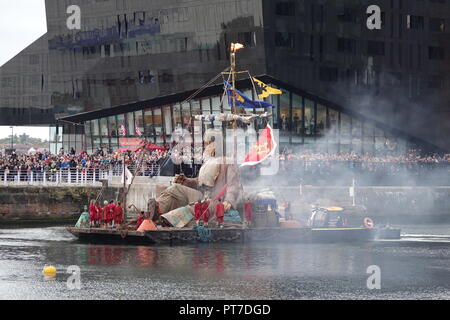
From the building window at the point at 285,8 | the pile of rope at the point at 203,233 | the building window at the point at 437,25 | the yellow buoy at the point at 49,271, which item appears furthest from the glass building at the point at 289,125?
the yellow buoy at the point at 49,271

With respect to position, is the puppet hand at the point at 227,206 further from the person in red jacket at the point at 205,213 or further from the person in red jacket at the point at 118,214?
the person in red jacket at the point at 118,214

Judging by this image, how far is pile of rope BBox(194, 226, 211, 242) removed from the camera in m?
59.3

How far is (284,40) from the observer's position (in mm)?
94875

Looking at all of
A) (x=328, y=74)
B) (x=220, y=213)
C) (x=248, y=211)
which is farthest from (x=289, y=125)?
(x=220, y=213)

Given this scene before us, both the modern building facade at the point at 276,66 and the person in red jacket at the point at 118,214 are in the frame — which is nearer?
the person in red jacket at the point at 118,214

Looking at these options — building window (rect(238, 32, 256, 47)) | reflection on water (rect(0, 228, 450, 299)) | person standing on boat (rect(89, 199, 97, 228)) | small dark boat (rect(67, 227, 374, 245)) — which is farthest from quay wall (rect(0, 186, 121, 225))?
building window (rect(238, 32, 256, 47))

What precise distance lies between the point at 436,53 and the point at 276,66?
75.4 feet

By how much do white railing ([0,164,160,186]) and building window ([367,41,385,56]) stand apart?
105ft

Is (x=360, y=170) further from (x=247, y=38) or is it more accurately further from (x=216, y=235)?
(x=216, y=235)

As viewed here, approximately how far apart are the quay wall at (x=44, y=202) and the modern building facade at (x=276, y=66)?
59.7 ft

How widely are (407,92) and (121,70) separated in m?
→ 31.6

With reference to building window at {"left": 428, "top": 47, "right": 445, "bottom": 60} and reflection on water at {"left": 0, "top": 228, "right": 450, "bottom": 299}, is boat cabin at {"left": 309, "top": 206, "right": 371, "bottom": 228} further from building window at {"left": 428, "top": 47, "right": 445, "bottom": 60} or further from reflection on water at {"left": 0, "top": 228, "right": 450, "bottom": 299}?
building window at {"left": 428, "top": 47, "right": 445, "bottom": 60}

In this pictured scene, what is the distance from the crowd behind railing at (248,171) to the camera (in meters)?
80.4

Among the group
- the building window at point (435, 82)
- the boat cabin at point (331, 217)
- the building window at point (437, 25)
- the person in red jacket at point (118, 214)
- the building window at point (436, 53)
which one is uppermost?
the building window at point (437, 25)
